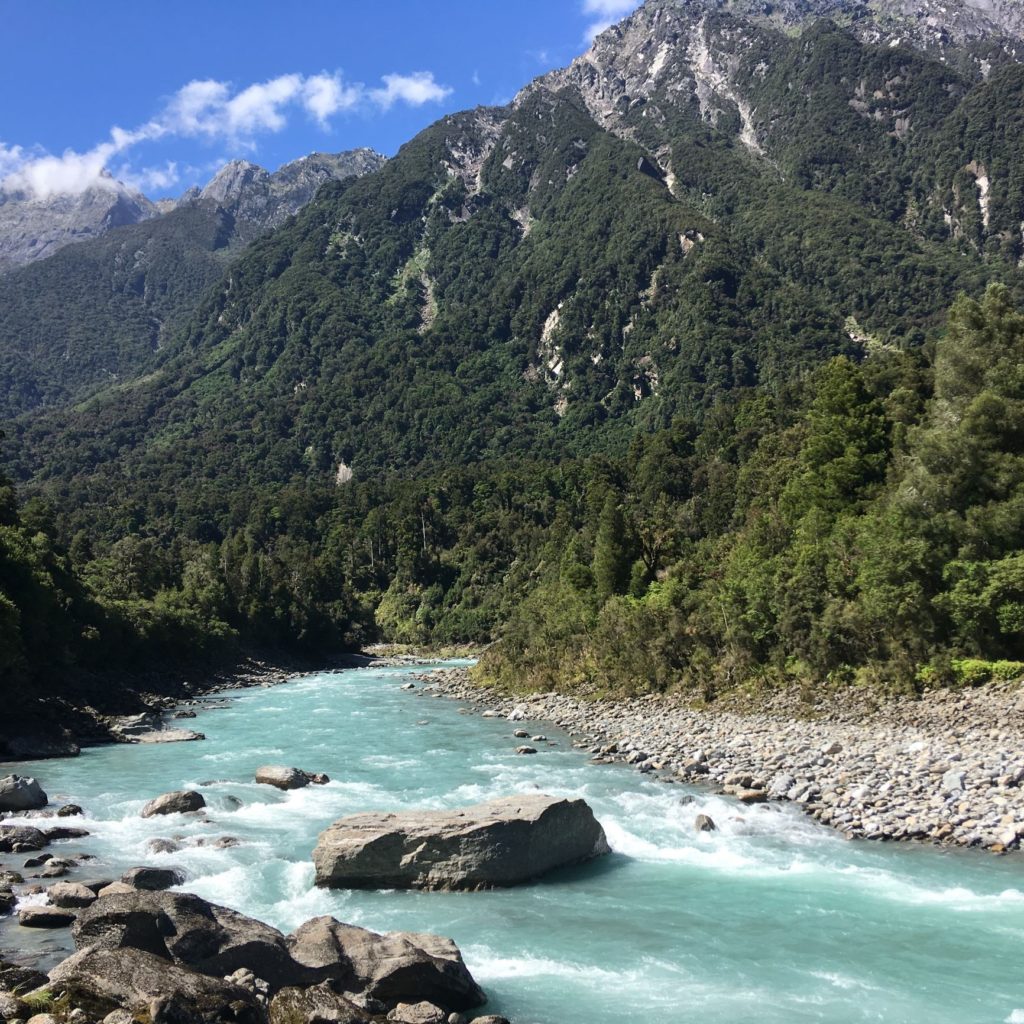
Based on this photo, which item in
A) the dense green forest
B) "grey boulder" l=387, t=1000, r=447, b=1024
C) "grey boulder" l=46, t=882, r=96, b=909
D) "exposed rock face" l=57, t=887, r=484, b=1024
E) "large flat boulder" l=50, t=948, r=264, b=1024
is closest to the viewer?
"large flat boulder" l=50, t=948, r=264, b=1024

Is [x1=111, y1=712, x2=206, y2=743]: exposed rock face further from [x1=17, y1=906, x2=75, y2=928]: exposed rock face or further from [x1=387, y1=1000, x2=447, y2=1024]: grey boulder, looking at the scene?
[x1=387, y1=1000, x2=447, y2=1024]: grey boulder

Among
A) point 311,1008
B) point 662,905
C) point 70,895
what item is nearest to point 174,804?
point 70,895

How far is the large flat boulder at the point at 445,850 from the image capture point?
17.5 meters

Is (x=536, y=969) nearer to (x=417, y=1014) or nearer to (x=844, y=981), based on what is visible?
(x=417, y=1014)

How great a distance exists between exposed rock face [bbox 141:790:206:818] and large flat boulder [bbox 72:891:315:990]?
34.7 ft

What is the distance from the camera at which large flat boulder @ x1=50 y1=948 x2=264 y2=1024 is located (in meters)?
10.4

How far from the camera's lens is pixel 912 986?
13.0 meters

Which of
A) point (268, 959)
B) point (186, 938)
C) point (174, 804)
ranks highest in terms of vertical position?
point (186, 938)

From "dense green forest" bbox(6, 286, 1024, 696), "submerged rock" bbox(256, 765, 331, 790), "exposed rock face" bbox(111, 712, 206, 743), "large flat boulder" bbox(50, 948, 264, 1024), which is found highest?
"dense green forest" bbox(6, 286, 1024, 696)

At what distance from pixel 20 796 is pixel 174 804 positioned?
13.9 ft

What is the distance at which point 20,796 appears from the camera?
76.6 feet

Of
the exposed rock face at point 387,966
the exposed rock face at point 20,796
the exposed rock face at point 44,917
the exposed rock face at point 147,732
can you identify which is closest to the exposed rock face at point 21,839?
the exposed rock face at point 20,796

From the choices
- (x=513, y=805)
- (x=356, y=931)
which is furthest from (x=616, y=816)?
(x=356, y=931)

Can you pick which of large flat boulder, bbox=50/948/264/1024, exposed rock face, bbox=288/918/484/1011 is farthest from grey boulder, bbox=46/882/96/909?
exposed rock face, bbox=288/918/484/1011
